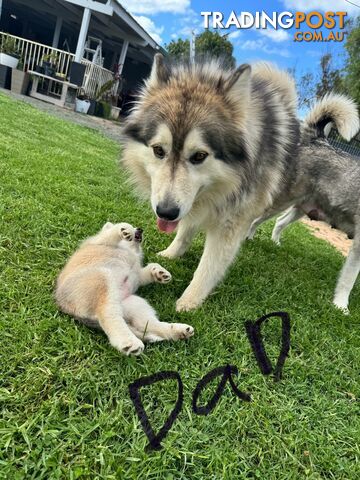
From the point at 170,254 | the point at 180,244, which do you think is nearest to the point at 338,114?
the point at 180,244

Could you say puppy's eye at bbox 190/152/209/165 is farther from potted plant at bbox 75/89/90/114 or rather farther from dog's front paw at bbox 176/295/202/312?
potted plant at bbox 75/89/90/114

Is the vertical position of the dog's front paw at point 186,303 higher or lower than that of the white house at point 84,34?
lower

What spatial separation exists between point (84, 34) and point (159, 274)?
44.5 ft

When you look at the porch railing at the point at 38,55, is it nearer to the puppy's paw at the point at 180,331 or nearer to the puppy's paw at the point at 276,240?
the puppy's paw at the point at 276,240

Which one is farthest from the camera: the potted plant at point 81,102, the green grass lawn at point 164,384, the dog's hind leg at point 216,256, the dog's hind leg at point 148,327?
the potted plant at point 81,102

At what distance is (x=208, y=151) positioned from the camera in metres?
2.38

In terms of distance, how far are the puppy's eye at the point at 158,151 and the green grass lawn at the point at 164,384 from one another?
93cm

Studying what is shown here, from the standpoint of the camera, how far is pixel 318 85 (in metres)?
28.0

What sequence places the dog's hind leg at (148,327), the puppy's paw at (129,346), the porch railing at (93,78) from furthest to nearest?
the porch railing at (93,78) < the dog's hind leg at (148,327) < the puppy's paw at (129,346)

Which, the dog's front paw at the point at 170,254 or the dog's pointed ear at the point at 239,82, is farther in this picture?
the dog's front paw at the point at 170,254

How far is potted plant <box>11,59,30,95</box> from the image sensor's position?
519 inches

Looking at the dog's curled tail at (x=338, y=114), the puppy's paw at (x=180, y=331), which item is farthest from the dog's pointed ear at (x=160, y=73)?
the dog's curled tail at (x=338, y=114)

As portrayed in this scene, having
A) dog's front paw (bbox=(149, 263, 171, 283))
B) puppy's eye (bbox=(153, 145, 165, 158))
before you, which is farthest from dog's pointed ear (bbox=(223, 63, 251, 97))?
dog's front paw (bbox=(149, 263, 171, 283))

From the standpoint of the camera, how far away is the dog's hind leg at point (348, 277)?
11.9ft
